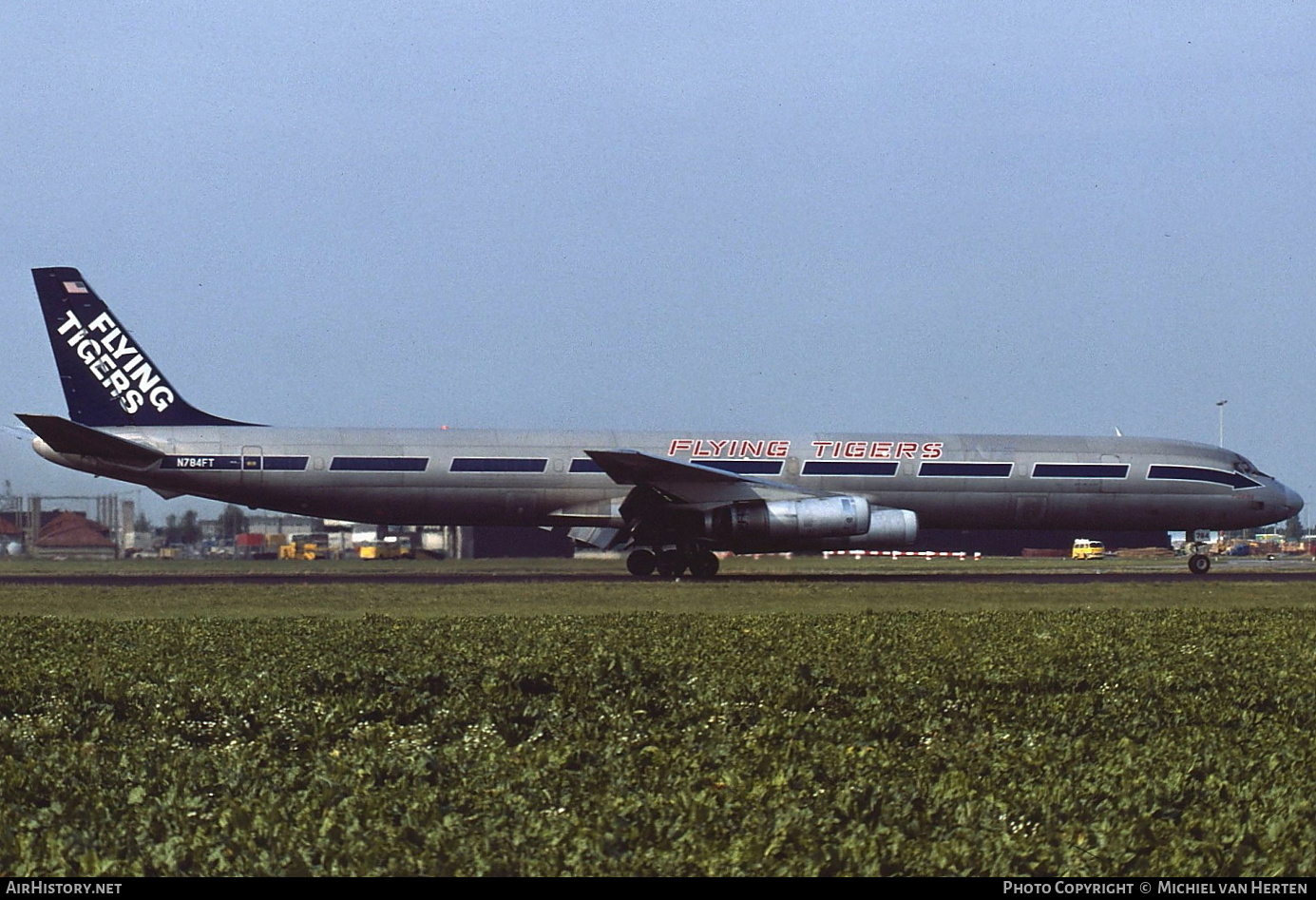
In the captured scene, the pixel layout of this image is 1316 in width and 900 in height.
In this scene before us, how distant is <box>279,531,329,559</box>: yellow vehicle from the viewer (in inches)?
2227

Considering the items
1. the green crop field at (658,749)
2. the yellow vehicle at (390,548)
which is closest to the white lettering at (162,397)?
the green crop field at (658,749)

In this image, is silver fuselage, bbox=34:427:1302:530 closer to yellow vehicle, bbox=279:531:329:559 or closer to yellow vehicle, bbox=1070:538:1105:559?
yellow vehicle, bbox=279:531:329:559

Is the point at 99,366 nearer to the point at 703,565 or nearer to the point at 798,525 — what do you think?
the point at 703,565

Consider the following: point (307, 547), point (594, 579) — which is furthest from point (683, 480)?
point (307, 547)

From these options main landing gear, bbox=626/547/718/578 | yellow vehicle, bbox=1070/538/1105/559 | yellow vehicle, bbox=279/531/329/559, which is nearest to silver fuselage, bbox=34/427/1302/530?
main landing gear, bbox=626/547/718/578

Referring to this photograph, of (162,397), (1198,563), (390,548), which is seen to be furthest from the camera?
(390,548)

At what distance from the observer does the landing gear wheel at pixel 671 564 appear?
98.3 ft

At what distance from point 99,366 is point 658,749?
2610cm

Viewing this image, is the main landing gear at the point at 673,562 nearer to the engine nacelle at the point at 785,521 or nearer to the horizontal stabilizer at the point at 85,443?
the engine nacelle at the point at 785,521

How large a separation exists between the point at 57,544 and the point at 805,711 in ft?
172

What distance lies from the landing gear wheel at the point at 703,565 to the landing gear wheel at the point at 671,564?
228 millimetres

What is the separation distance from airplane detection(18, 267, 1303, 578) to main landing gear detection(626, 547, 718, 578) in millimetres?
38

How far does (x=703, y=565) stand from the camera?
2981 cm

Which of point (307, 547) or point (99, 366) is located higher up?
point (99, 366)
